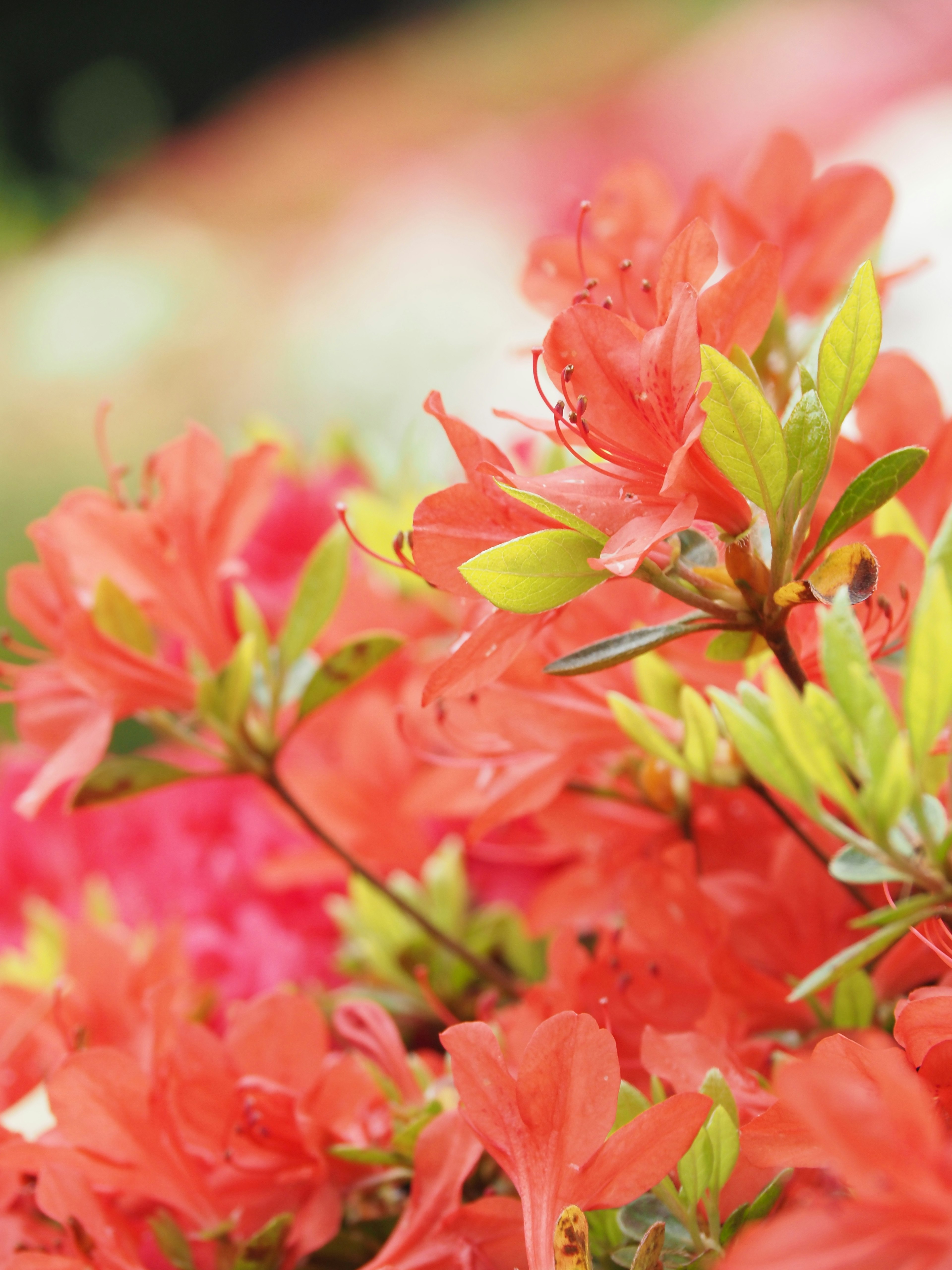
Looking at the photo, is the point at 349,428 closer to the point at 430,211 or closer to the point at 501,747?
the point at 501,747

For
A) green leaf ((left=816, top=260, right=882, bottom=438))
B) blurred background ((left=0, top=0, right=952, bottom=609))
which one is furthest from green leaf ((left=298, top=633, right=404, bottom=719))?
blurred background ((left=0, top=0, right=952, bottom=609))

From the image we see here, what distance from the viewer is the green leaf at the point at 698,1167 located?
13.0 inches

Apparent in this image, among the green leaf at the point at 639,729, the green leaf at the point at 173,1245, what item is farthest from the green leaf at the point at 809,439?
the green leaf at the point at 173,1245

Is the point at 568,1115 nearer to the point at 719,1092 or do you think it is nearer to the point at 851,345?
the point at 719,1092

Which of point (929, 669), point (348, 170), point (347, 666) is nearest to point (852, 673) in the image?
point (929, 669)

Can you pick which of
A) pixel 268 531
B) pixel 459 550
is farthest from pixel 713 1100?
pixel 268 531

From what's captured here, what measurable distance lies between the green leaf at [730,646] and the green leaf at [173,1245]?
29 centimetres

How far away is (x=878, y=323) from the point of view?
0.31 metres

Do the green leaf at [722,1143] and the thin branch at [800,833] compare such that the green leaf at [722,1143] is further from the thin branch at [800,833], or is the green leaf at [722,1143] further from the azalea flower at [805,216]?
the azalea flower at [805,216]

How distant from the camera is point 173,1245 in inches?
16.5

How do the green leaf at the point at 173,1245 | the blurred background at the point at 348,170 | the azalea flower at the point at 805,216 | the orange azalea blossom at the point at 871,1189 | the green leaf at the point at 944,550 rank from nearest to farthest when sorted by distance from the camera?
the orange azalea blossom at the point at 871,1189
the green leaf at the point at 944,550
the green leaf at the point at 173,1245
the azalea flower at the point at 805,216
the blurred background at the point at 348,170

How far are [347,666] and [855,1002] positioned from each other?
0.77 feet

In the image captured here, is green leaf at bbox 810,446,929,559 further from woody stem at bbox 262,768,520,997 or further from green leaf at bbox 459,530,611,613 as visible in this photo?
woody stem at bbox 262,768,520,997

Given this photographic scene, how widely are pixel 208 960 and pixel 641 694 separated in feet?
1.18
